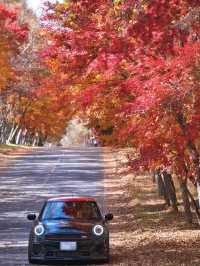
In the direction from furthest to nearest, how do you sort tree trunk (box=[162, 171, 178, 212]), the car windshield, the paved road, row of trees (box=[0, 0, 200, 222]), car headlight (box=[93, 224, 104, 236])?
tree trunk (box=[162, 171, 178, 212]) < the paved road < the car windshield < car headlight (box=[93, 224, 104, 236]) < row of trees (box=[0, 0, 200, 222])

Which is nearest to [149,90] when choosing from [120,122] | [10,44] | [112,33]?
[112,33]

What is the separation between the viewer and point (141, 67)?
49.7 ft

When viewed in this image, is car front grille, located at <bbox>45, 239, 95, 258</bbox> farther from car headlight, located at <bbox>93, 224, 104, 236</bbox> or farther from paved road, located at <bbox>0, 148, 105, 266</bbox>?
paved road, located at <bbox>0, 148, 105, 266</bbox>

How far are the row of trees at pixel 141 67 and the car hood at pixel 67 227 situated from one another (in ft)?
8.19

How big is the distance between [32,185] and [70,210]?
19.1 meters

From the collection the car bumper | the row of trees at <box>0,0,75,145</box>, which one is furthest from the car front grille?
the row of trees at <box>0,0,75,145</box>

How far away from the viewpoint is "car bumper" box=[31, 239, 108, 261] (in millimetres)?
14797

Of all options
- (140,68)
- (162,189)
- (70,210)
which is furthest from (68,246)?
(162,189)

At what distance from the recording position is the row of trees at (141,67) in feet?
43.6

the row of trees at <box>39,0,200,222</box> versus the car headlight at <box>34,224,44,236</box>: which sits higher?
the row of trees at <box>39,0,200,222</box>

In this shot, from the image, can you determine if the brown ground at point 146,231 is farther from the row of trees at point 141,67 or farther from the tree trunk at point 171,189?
the row of trees at point 141,67

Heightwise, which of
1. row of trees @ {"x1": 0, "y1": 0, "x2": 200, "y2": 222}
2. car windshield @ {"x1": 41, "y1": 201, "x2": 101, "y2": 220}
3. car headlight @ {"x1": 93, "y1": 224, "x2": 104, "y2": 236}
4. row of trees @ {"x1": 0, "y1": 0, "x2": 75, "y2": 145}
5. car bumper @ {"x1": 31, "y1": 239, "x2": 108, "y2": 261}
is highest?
row of trees @ {"x1": 0, "y1": 0, "x2": 75, "y2": 145}

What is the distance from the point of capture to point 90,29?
56.1ft

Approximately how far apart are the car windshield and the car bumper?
969 mm
